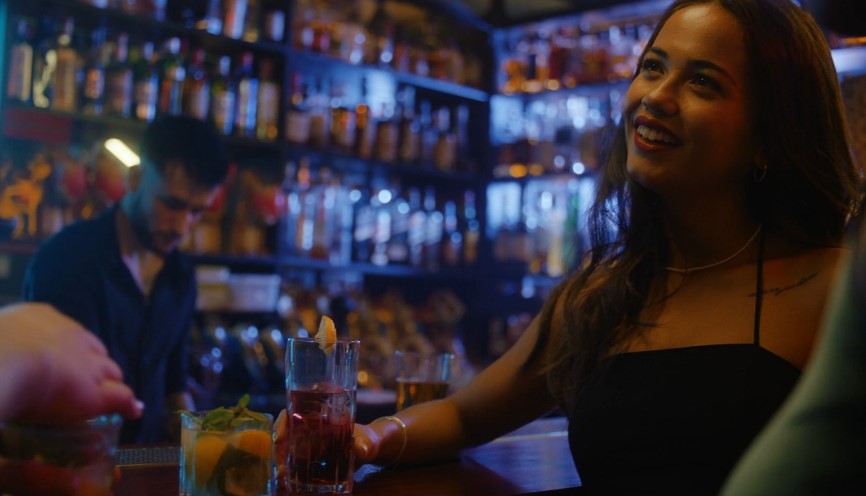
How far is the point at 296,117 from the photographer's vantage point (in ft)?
12.2

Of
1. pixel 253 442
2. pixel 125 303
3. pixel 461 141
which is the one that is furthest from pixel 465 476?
pixel 461 141

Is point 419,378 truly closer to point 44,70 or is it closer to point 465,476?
point 465,476

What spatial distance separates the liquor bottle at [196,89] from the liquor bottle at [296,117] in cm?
36

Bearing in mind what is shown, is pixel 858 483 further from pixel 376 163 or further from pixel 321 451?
pixel 376 163

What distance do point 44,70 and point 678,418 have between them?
104 inches

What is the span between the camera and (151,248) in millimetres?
2650

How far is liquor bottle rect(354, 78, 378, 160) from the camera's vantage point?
400cm

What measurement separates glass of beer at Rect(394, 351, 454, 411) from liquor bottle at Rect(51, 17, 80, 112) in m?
2.06

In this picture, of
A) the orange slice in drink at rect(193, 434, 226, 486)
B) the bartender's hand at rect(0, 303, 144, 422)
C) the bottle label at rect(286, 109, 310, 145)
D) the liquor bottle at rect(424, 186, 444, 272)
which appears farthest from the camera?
the liquor bottle at rect(424, 186, 444, 272)

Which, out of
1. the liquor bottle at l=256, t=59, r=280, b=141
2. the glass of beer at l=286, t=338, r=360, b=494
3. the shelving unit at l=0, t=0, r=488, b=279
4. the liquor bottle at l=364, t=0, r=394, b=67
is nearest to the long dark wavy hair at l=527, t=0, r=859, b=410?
the glass of beer at l=286, t=338, r=360, b=494

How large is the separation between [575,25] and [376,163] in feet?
3.95

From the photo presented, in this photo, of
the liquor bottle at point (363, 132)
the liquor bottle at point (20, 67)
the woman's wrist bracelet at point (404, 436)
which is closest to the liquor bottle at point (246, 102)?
the liquor bottle at point (363, 132)

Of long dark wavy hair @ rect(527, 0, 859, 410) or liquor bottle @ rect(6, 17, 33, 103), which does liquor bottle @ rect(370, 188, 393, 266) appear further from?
long dark wavy hair @ rect(527, 0, 859, 410)

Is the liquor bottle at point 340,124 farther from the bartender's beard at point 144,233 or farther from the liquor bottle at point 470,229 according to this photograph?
the bartender's beard at point 144,233
